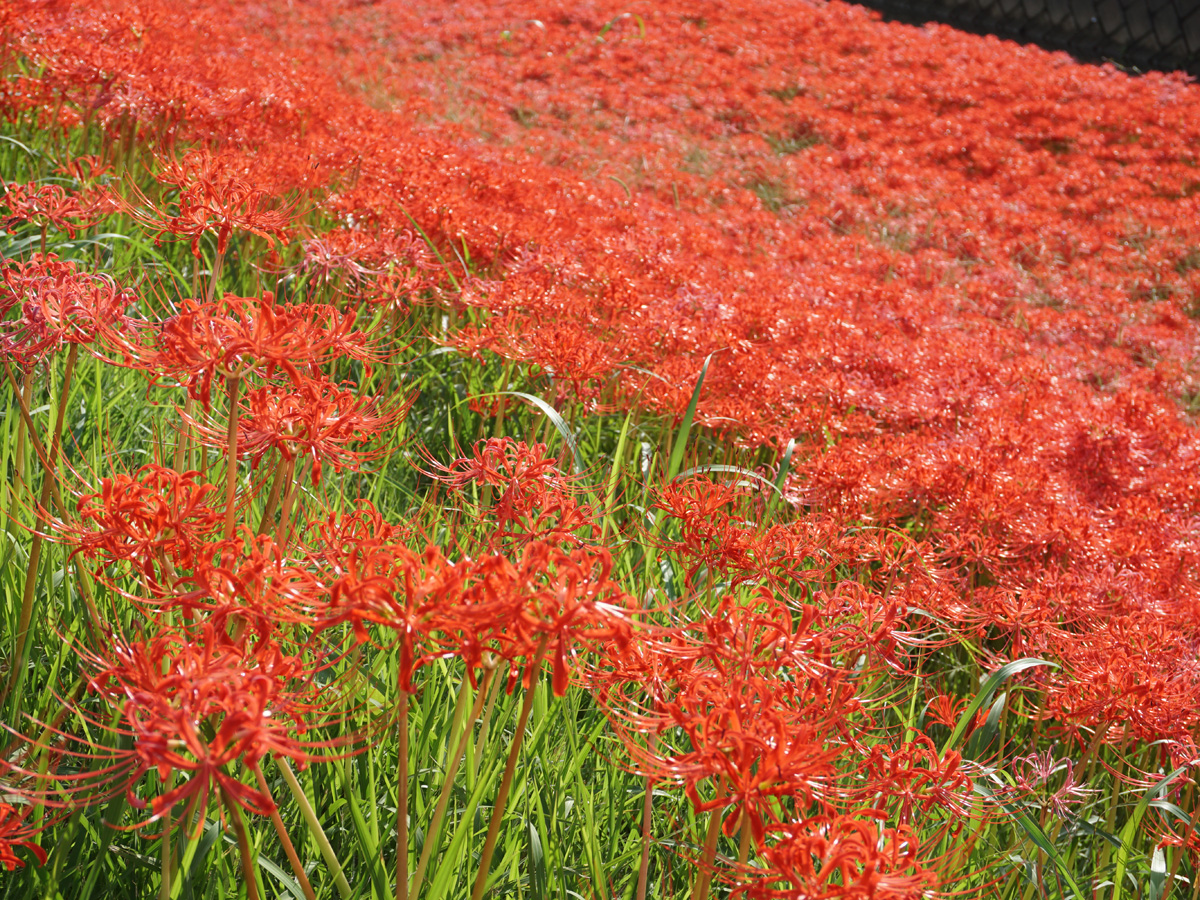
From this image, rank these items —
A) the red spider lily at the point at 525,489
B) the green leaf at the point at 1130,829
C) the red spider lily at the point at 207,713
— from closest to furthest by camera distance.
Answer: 1. the red spider lily at the point at 207,713
2. the red spider lily at the point at 525,489
3. the green leaf at the point at 1130,829

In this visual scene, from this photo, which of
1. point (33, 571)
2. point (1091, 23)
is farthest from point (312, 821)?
point (1091, 23)

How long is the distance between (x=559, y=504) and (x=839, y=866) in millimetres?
745

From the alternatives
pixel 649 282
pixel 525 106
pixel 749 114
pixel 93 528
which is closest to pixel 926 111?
pixel 749 114

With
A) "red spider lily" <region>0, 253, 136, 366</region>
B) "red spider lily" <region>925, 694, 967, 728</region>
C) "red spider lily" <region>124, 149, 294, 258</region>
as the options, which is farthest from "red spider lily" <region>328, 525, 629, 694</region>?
"red spider lily" <region>925, 694, 967, 728</region>

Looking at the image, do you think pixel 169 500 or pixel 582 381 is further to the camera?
pixel 582 381

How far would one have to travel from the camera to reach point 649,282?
197 inches

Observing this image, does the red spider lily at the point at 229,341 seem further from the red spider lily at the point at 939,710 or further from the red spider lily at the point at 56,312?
the red spider lily at the point at 939,710

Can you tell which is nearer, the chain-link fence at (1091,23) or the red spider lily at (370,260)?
the red spider lily at (370,260)

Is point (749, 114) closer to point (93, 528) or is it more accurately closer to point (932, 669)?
point (932, 669)

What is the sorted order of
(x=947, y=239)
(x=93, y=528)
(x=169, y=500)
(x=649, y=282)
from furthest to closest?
(x=947, y=239) < (x=649, y=282) < (x=93, y=528) < (x=169, y=500)

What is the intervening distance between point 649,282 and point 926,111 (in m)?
9.38

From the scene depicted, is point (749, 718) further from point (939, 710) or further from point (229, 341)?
point (939, 710)

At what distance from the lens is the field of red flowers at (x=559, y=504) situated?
45.1 inches

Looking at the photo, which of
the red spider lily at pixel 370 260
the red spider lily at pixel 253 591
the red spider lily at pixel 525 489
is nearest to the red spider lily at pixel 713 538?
the red spider lily at pixel 525 489
